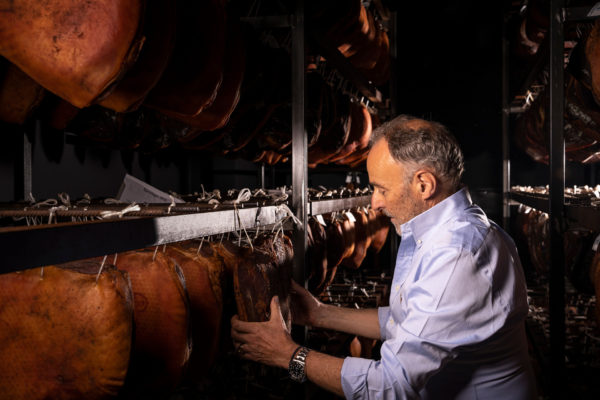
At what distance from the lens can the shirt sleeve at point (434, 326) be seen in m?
1.43

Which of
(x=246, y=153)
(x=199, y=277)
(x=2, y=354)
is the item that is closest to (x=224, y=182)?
(x=246, y=153)

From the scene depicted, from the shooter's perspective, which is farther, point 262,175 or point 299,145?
point 262,175

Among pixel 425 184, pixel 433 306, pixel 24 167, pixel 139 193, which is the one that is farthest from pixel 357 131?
pixel 433 306

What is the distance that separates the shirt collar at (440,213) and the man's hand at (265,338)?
1.88ft

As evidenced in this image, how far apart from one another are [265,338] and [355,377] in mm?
298

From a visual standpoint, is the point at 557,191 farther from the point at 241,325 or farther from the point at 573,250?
the point at 241,325

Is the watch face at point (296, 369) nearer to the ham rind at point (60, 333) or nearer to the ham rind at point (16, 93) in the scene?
the ham rind at point (60, 333)

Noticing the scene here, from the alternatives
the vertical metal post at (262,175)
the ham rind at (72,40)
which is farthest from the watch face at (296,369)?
the vertical metal post at (262,175)

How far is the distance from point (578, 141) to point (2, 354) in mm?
3627

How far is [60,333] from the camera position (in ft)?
3.23

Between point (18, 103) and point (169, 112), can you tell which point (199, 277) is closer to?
point (169, 112)

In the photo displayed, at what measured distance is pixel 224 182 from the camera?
16.2 ft

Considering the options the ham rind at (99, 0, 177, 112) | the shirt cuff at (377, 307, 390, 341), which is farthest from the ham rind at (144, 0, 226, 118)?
the shirt cuff at (377, 307, 390, 341)

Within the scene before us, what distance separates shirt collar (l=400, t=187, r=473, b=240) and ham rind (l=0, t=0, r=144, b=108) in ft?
3.80
